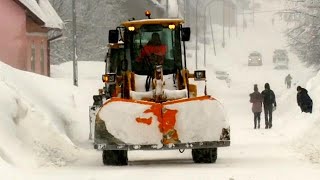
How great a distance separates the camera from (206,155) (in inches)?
627

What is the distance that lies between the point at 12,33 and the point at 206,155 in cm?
2200

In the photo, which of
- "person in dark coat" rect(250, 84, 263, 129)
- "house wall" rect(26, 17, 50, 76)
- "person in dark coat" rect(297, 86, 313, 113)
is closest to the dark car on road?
"house wall" rect(26, 17, 50, 76)

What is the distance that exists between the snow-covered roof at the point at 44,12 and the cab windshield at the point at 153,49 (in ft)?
62.3

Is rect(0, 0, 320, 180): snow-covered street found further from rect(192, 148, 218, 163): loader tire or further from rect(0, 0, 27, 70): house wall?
rect(0, 0, 27, 70): house wall

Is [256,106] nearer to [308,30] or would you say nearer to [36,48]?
[36,48]

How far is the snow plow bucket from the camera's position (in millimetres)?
14781

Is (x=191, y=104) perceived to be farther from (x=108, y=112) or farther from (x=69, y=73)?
(x=69, y=73)

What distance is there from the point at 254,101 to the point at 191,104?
48.4ft

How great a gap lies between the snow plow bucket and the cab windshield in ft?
6.11

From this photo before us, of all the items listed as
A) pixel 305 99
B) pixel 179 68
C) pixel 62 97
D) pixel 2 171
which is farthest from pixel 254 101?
pixel 2 171

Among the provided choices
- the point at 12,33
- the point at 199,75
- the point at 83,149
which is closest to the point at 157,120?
the point at 199,75

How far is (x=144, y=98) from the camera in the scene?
Answer: 624 inches

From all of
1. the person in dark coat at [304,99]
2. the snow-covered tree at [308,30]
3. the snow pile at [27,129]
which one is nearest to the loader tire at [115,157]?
the snow pile at [27,129]

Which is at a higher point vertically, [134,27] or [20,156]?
[134,27]
